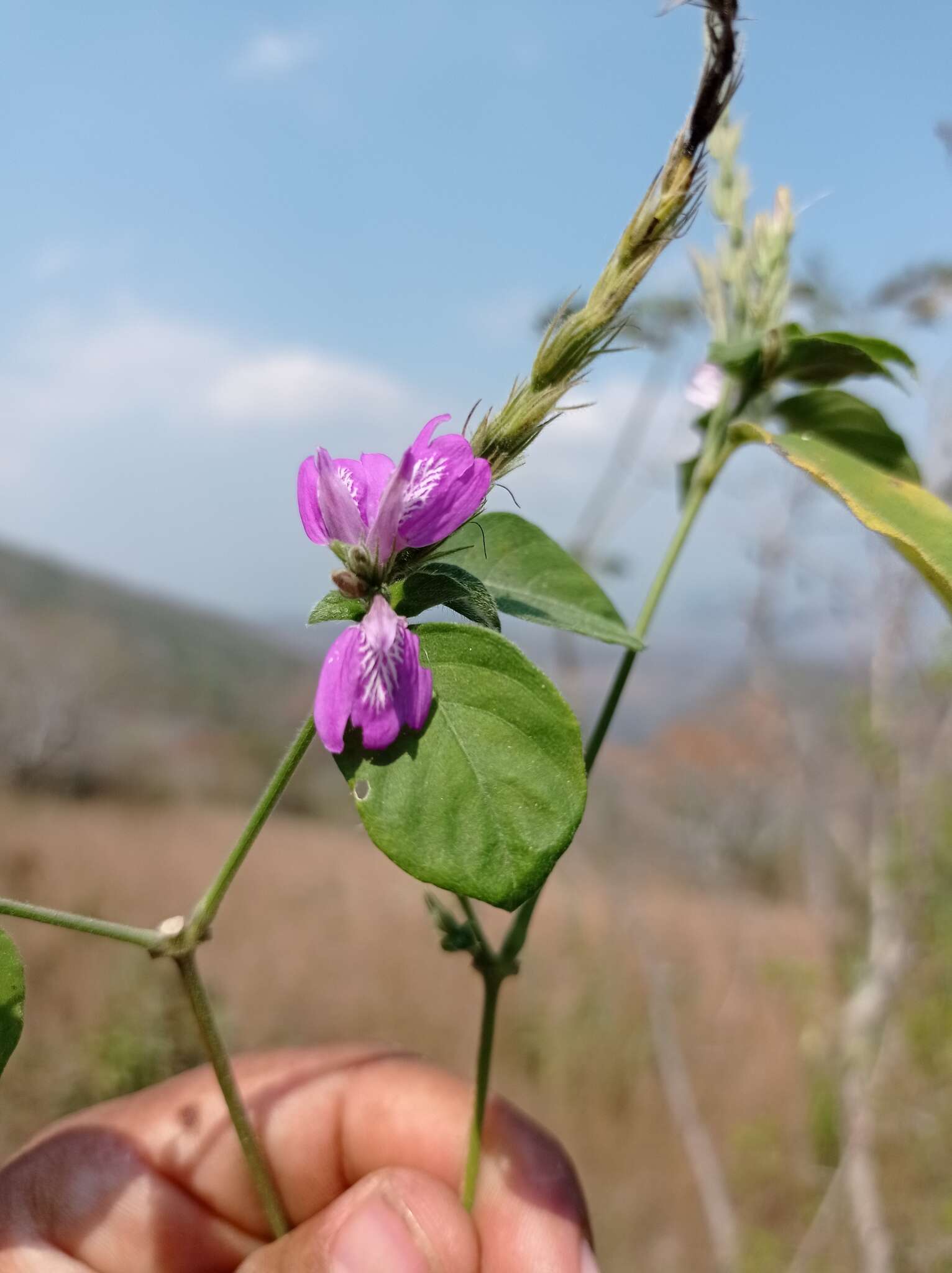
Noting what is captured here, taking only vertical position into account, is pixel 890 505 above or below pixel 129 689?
below

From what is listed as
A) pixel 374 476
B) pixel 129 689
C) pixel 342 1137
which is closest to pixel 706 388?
pixel 374 476

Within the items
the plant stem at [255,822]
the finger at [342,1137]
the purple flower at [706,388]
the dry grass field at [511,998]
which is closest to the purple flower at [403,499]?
the plant stem at [255,822]

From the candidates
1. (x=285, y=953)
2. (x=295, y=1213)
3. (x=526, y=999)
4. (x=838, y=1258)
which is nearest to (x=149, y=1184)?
(x=295, y=1213)

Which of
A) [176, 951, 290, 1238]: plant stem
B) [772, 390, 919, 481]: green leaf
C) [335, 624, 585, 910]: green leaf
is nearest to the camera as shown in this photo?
[335, 624, 585, 910]: green leaf

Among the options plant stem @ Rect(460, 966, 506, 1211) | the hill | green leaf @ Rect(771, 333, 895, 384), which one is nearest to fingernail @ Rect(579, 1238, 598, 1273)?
plant stem @ Rect(460, 966, 506, 1211)

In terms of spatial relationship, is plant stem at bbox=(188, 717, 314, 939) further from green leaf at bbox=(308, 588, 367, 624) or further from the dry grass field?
the dry grass field

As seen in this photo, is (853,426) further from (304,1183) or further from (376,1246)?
(304,1183)

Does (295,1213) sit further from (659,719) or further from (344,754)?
(659,719)
